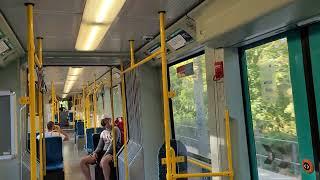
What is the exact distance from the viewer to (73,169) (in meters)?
7.48

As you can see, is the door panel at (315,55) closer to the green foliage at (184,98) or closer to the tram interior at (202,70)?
the tram interior at (202,70)

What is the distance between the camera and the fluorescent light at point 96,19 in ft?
8.10

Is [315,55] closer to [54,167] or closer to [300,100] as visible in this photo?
[300,100]

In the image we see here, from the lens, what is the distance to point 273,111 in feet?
8.47

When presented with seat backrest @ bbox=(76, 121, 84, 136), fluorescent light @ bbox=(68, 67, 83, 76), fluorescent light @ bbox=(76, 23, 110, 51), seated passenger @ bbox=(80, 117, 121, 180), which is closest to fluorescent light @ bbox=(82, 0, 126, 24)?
fluorescent light @ bbox=(76, 23, 110, 51)

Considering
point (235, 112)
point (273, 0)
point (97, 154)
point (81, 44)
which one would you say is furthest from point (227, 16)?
point (97, 154)

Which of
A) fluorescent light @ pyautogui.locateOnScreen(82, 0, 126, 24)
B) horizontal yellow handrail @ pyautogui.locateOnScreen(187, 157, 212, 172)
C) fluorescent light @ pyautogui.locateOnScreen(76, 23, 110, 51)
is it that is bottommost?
horizontal yellow handrail @ pyautogui.locateOnScreen(187, 157, 212, 172)

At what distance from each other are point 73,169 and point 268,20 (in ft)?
21.5

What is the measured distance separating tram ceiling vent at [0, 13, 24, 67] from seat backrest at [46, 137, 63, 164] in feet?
6.75

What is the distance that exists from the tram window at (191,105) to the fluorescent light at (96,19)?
116 centimetres

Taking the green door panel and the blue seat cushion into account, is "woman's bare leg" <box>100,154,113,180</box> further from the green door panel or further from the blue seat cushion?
the green door panel

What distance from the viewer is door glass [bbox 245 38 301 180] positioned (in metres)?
2.39

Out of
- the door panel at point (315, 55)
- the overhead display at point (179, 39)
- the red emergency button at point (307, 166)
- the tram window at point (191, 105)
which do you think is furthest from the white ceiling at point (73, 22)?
the red emergency button at point (307, 166)

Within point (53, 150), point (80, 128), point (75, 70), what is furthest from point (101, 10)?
point (80, 128)
